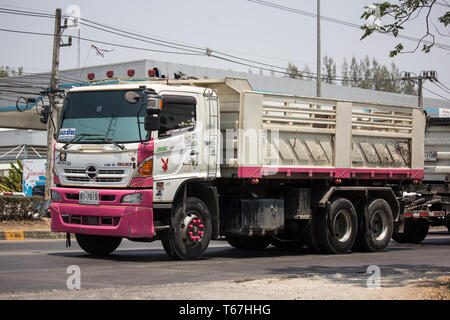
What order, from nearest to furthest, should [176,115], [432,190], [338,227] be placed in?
[176,115] < [338,227] < [432,190]

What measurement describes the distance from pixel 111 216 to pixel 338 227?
5585 millimetres

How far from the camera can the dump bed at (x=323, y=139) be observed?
13.9 metres

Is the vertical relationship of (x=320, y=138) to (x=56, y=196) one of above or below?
above

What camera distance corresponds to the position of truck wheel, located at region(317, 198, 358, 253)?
602 inches

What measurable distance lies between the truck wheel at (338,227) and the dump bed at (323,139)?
661 millimetres

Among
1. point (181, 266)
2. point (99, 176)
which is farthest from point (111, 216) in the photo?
point (181, 266)

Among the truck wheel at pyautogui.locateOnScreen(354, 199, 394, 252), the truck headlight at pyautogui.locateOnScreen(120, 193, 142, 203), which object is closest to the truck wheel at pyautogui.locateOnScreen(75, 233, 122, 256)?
the truck headlight at pyautogui.locateOnScreen(120, 193, 142, 203)

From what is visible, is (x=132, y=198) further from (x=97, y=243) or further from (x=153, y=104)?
(x=97, y=243)

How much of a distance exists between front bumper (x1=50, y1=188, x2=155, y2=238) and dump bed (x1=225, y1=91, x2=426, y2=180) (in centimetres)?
225

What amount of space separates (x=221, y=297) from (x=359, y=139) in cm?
864

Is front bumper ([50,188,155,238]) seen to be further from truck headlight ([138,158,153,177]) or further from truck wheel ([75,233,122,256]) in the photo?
truck wheel ([75,233,122,256])

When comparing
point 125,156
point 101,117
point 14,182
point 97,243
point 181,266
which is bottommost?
point 181,266

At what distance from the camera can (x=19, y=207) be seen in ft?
74.1
